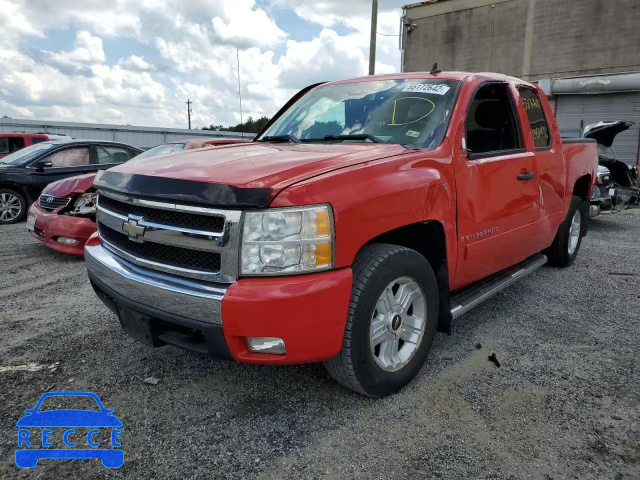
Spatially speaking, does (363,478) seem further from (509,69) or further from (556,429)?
(509,69)

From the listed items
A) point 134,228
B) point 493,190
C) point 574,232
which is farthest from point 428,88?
point 574,232

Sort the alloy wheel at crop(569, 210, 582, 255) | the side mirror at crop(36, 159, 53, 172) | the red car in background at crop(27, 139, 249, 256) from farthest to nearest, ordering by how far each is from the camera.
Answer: the side mirror at crop(36, 159, 53, 172) → the red car in background at crop(27, 139, 249, 256) → the alloy wheel at crop(569, 210, 582, 255)

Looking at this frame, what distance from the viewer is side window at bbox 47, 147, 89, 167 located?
28.5 ft

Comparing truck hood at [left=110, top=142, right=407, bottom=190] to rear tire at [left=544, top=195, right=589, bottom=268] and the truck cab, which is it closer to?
rear tire at [left=544, top=195, right=589, bottom=268]

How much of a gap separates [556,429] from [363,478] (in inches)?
40.8

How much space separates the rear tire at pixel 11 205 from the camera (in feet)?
28.0

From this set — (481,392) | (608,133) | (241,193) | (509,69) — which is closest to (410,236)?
(481,392)

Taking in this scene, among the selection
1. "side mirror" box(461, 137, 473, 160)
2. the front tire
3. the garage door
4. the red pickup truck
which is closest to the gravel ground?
the front tire

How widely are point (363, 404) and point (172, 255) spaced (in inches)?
50.0

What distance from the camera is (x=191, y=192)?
218 centimetres

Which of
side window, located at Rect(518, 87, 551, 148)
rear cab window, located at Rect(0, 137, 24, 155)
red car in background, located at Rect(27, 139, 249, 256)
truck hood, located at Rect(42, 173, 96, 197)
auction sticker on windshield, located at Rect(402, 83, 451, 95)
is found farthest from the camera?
rear cab window, located at Rect(0, 137, 24, 155)

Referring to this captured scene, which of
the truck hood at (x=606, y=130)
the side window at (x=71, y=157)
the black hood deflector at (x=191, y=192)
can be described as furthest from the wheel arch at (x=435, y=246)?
the side window at (x=71, y=157)

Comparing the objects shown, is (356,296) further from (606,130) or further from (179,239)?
(606,130)

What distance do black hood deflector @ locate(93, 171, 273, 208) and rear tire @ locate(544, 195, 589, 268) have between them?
3983mm
